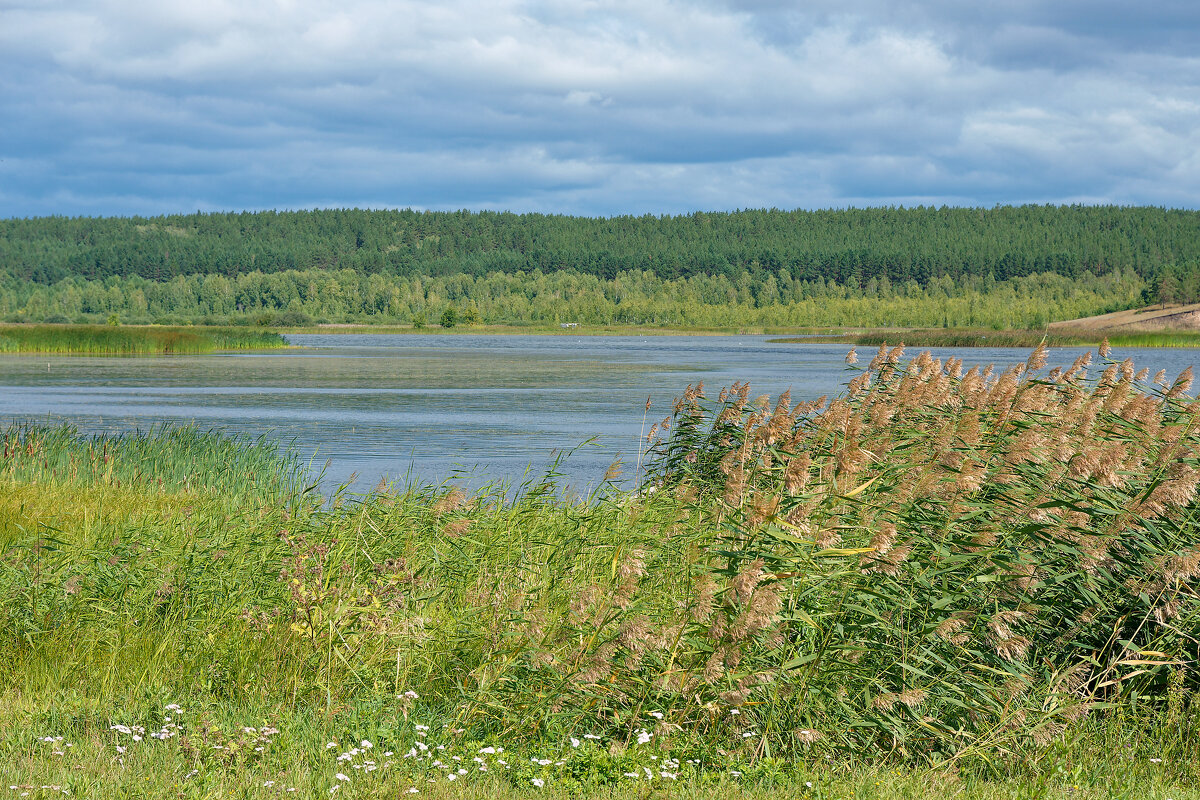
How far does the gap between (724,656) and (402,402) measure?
1166 inches

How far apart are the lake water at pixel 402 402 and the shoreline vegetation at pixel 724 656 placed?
380cm

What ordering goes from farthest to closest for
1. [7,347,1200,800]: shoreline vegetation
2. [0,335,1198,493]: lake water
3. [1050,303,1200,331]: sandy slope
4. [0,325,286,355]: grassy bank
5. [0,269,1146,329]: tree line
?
[0,269,1146,329]: tree line
[1050,303,1200,331]: sandy slope
[0,325,286,355]: grassy bank
[0,335,1198,493]: lake water
[7,347,1200,800]: shoreline vegetation

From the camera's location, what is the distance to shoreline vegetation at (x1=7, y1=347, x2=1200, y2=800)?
552 cm

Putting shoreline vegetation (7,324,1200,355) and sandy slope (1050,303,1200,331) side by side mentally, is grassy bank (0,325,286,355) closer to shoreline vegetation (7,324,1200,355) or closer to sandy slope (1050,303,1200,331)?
shoreline vegetation (7,324,1200,355)

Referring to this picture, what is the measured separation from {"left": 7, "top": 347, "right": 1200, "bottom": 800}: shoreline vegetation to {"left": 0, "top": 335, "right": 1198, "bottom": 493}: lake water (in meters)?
3.80

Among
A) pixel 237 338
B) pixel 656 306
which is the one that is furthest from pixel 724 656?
pixel 656 306

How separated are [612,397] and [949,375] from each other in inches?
970

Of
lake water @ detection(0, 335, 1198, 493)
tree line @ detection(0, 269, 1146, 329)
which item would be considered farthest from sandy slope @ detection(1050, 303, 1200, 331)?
lake water @ detection(0, 335, 1198, 493)

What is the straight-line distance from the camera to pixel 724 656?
5855mm

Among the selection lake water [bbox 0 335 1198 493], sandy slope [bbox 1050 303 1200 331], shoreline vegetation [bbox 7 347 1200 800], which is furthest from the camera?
sandy slope [bbox 1050 303 1200 331]

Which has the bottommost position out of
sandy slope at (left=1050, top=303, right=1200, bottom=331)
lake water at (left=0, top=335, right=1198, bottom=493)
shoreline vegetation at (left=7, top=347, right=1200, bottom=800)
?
lake water at (left=0, top=335, right=1198, bottom=493)

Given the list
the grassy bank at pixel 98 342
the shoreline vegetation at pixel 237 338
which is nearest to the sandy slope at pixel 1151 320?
the shoreline vegetation at pixel 237 338

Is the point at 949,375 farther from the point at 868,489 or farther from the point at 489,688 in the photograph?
the point at 489,688

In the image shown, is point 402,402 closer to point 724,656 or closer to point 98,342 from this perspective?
point 724,656
